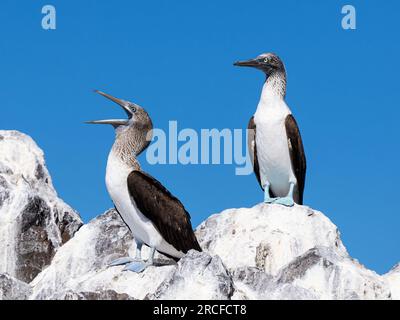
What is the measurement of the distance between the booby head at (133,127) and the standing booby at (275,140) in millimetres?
4196

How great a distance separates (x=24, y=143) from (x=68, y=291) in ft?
Answer: 35.5

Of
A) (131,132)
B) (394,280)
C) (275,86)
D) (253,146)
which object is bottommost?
(394,280)

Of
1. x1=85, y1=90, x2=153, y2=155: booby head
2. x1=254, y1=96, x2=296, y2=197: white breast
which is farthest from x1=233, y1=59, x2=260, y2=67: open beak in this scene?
x1=85, y1=90, x2=153, y2=155: booby head

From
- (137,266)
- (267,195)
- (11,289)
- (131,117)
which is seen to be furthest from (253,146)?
(11,289)

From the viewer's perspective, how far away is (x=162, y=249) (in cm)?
1836

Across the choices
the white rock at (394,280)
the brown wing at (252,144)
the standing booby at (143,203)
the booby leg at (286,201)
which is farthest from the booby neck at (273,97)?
the standing booby at (143,203)

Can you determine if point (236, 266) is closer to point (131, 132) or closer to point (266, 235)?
point (266, 235)

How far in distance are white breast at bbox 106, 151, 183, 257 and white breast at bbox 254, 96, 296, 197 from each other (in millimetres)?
4815

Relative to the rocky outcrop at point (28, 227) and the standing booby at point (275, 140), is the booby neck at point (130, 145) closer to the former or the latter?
the standing booby at point (275, 140)

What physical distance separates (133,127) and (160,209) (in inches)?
57.0

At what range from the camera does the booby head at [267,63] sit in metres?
22.8

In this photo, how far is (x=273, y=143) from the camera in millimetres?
22531

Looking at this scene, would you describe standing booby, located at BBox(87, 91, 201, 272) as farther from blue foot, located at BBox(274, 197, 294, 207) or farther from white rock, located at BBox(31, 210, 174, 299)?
blue foot, located at BBox(274, 197, 294, 207)
